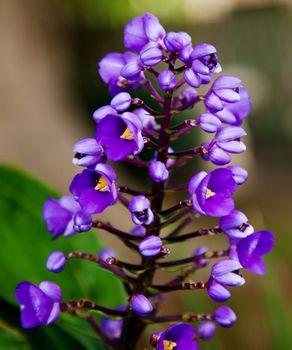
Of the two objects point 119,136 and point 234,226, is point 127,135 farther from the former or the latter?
point 234,226

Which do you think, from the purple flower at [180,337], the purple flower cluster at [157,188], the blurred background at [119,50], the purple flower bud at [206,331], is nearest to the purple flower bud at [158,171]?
the purple flower cluster at [157,188]

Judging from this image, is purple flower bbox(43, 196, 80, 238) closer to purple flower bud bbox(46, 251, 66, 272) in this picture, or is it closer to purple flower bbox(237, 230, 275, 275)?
purple flower bud bbox(46, 251, 66, 272)

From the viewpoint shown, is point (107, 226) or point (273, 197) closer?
point (107, 226)

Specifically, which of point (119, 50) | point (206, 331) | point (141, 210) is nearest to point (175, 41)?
point (141, 210)

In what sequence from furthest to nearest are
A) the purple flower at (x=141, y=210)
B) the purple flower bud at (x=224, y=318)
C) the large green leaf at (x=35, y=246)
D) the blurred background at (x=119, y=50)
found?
the blurred background at (x=119, y=50)
the large green leaf at (x=35, y=246)
the purple flower bud at (x=224, y=318)
the purple flower at (x=141, y=210)

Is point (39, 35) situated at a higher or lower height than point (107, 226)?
lower

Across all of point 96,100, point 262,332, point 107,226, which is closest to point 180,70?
point 107,226

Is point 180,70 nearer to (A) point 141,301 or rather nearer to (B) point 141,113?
(B) point 141,113

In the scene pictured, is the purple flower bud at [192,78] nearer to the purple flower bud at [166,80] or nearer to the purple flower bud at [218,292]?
the purple flower bud at [166,80]
